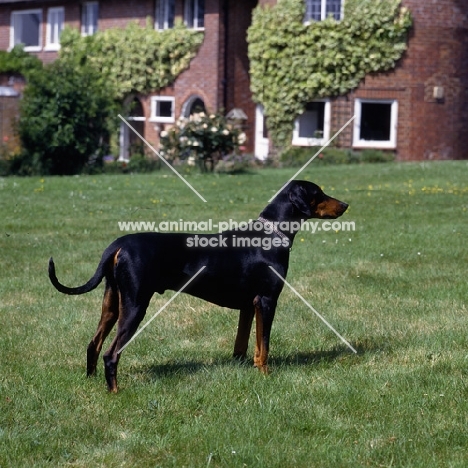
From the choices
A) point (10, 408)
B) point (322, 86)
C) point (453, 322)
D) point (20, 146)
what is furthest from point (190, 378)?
point (322, 86)

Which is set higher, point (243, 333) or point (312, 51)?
point (312, 51)

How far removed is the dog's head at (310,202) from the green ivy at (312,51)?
2070 cm

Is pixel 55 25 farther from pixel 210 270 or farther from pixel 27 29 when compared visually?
pixel 210 270

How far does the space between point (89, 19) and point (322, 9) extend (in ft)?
30.3

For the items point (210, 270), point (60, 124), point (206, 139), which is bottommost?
point (210, 270)

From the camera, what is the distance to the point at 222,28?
29172 mm

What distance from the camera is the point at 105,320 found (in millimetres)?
6516

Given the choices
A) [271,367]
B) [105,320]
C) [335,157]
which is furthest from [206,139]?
[105,320]

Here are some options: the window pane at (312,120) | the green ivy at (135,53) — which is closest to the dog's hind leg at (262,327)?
the window pane at (312,120)

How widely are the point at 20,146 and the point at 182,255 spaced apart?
19308 mm

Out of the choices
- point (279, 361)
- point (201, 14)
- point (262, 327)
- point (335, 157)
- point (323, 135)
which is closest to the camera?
point (262, 327)

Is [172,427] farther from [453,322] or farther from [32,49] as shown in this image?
[32,49]

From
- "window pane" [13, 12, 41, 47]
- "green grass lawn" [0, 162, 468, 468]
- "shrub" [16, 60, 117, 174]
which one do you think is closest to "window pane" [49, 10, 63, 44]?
"window pane" [13, 12, 41, 47]

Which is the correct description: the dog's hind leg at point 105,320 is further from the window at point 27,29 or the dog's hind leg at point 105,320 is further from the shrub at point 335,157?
the window at point 27,29
